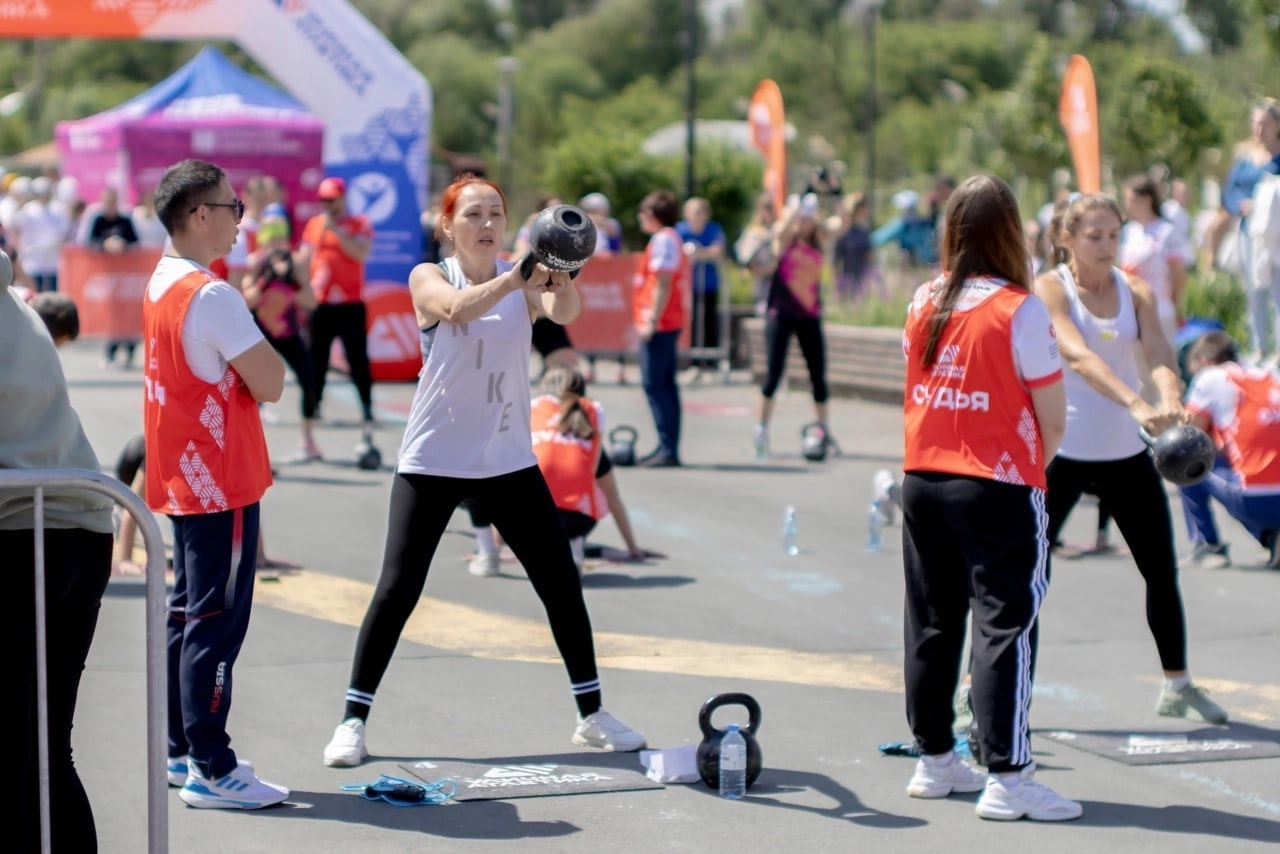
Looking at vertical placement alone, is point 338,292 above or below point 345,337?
above

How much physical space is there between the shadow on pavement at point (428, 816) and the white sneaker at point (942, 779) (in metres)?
1.09

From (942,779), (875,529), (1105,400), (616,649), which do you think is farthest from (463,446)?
(875,529)

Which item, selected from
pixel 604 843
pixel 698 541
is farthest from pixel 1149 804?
pixel 698 541

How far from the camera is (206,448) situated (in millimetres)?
5227

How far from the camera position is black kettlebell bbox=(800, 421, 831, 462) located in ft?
43.7

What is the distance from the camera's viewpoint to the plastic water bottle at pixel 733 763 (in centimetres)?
545

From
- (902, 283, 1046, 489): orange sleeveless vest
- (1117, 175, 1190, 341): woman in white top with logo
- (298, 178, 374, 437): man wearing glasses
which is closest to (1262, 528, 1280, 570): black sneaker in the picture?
(1117, 175, 1190, 341): woman in white top with logo

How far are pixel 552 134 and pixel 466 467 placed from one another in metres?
54.5

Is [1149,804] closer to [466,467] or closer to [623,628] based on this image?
[466,467]

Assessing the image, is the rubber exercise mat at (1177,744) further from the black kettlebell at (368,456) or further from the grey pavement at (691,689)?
the black kettlebell at (368,456)

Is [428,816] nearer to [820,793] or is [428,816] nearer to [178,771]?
[178,771]

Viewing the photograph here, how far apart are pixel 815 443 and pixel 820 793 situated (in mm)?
7870

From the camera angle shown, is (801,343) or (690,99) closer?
(801,343)

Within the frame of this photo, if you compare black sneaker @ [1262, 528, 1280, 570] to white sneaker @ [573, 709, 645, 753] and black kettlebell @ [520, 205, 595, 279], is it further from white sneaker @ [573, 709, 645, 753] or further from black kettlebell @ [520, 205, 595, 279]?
black kettlebell @ [520, 205, 595, 279]
